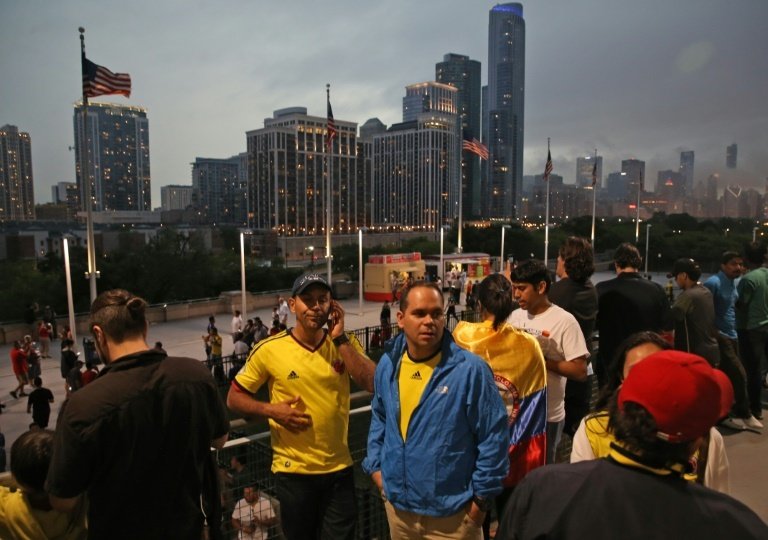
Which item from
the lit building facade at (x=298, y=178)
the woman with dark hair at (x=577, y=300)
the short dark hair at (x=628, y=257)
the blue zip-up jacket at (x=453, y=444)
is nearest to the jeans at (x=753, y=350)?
the short dark hair at (x=628, y=257)

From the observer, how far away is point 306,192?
12925 centimetres

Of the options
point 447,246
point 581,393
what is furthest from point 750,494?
point 447,246

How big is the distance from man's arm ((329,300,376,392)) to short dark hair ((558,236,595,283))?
6.41ft

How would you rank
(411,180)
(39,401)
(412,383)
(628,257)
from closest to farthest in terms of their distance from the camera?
(412,383) < (628,257) < (39,401) < (411,180)

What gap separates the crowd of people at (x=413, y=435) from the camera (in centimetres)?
147

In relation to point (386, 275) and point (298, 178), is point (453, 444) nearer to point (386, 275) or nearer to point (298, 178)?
point (386, 275)

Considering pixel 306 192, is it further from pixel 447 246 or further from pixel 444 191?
pixel 447 246

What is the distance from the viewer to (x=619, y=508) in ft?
4.66

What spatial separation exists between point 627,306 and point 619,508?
11.2ft

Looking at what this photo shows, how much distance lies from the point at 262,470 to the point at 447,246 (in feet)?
186

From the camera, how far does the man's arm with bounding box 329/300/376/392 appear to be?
11.1 feet

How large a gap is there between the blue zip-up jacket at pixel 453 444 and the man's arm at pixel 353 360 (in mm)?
682

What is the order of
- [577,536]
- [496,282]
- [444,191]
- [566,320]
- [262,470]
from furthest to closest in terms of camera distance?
[444,191] < [262,470] < [566,320] < [496,282] < [577,536]

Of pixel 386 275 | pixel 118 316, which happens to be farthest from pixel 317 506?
pixel 386 275
